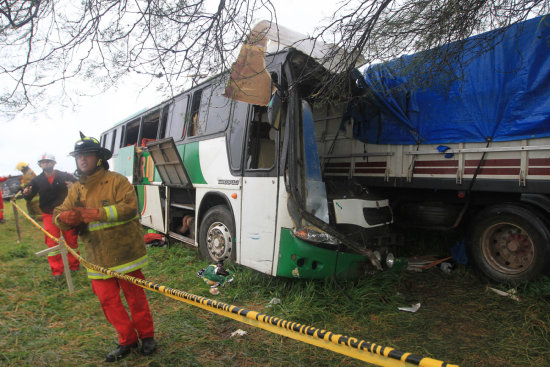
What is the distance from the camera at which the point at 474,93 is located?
3.77m

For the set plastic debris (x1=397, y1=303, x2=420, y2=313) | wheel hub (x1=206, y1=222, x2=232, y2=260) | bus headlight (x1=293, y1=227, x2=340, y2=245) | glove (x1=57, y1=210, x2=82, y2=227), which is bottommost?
plastic debris (x1=397, y1=303, x2=420, y2=313)

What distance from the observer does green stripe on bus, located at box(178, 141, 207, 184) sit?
505 centimetres

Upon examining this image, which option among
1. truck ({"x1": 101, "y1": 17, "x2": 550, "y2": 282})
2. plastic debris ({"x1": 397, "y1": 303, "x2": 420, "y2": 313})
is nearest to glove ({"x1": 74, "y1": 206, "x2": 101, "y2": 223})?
truck ({"x1": 101, "y1": 17, "x2": 550, "y2": 282})

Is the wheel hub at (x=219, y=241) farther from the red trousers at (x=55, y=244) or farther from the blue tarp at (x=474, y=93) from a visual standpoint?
the blue tarp at (x=474, y=93)

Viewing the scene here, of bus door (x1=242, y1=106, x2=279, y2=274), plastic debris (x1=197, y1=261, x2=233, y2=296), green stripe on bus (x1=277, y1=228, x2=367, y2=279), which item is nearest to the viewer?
green stripe on bus (x1=277, y1=228, x2=367, y2=279)

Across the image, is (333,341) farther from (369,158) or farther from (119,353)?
(369,158)

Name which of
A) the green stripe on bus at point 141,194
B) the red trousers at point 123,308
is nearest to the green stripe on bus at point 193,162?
the green stripe on bus at point 141,194

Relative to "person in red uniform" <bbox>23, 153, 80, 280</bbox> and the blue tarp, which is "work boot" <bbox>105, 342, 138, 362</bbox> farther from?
the blue tarp

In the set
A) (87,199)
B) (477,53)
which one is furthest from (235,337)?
(477,53)

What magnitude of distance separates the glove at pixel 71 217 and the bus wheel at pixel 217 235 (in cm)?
201

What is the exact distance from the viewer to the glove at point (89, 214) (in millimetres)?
2508

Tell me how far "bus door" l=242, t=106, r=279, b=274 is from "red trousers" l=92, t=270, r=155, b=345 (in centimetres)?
137

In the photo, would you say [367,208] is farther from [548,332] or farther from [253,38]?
[253,38]

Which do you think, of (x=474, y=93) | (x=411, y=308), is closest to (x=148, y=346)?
(x=411, y=308)
